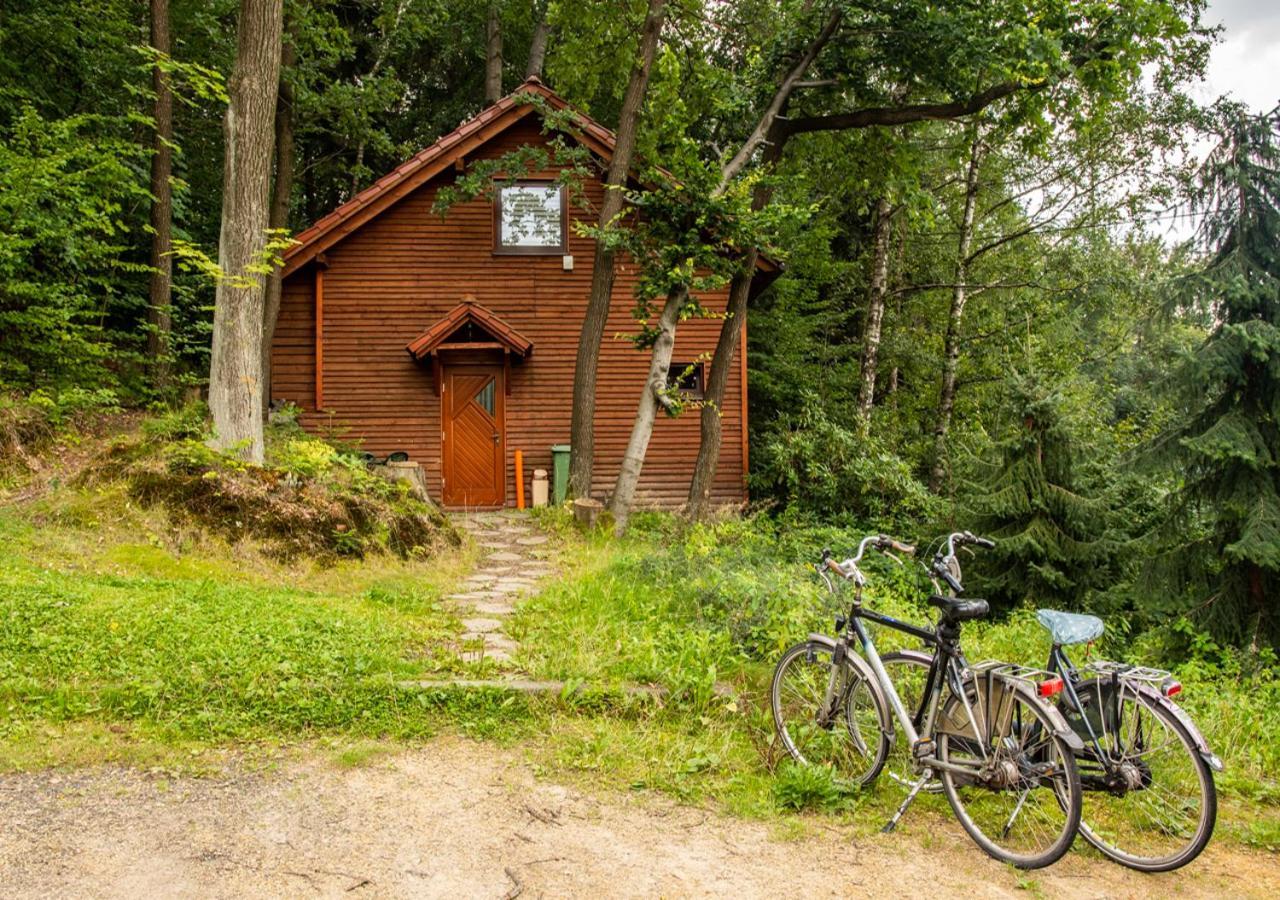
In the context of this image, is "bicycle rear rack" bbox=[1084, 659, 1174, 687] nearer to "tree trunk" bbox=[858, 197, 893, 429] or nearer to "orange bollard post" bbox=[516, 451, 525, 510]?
"orange bollard post" bbox=[516, 451, 525, 510]

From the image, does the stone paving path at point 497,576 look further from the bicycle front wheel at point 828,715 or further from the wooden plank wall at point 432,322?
the wooden plank wall at point 432,322

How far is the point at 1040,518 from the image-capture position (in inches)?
377

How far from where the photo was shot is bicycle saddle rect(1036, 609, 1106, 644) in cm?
359

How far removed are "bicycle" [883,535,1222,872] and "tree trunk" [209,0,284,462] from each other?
7338 mm

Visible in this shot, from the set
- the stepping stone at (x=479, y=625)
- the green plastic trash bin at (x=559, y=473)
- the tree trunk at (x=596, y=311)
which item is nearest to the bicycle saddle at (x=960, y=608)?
the stepping stone at (x=479, y=625)

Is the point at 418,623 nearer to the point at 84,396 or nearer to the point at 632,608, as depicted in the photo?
the point at 632,608

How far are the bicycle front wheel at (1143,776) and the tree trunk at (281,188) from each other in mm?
13258

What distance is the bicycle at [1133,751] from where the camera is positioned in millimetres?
3473

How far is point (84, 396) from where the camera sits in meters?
9.84

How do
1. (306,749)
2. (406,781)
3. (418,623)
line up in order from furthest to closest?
(418,623) < (306,749) < (406,781)

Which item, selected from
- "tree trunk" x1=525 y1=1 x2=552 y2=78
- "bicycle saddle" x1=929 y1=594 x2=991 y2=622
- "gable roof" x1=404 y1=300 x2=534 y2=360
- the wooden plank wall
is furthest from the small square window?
"bicycle saddle" x1=929 y1=594 x2=991 y2=622

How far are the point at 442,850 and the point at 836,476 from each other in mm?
12207

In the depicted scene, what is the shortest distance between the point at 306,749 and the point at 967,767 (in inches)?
119

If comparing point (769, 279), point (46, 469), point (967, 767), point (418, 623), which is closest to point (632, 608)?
point (418, 623)
